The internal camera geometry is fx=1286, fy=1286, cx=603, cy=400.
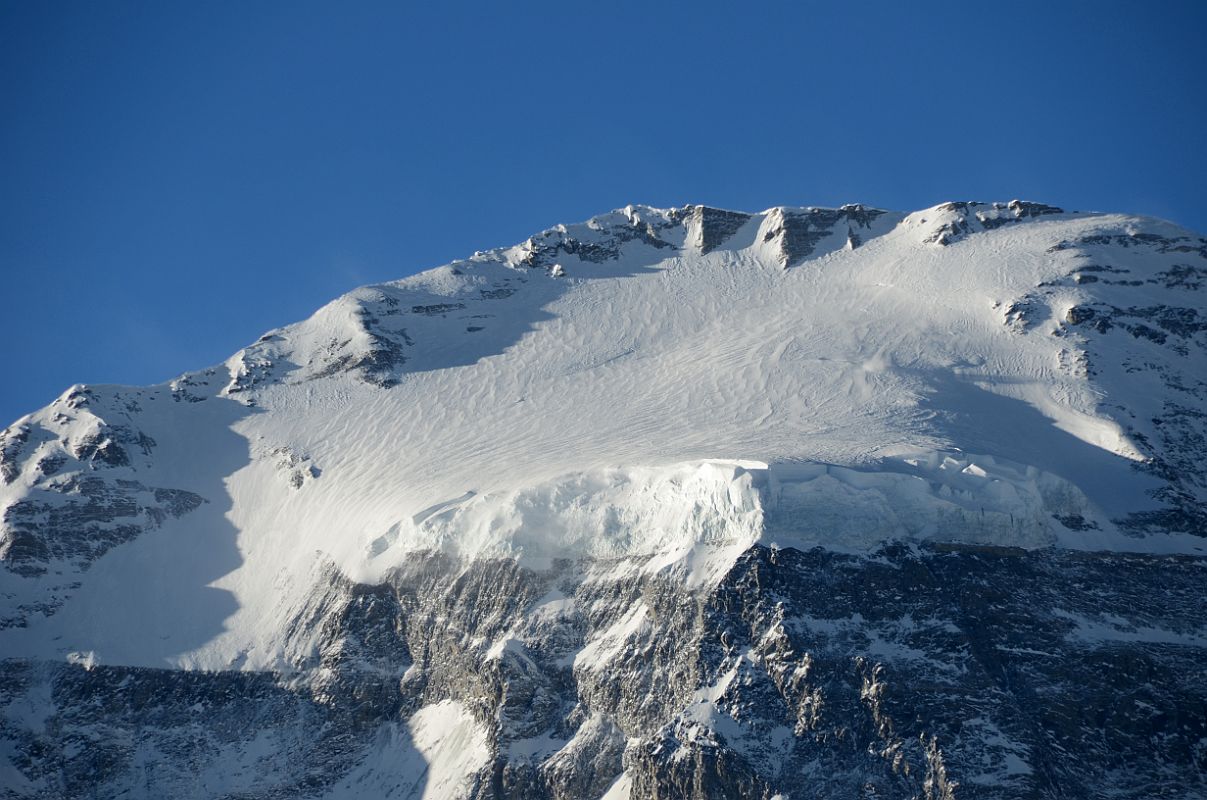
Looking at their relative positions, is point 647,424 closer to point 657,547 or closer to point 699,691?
point 657,547

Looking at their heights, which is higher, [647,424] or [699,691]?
[647,424]

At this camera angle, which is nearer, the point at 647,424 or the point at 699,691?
the point at 699,691

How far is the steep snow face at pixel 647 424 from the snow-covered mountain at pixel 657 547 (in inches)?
15.7

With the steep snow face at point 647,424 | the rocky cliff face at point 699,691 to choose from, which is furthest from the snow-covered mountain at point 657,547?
the steep snow face at point 647,424

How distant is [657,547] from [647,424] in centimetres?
2345

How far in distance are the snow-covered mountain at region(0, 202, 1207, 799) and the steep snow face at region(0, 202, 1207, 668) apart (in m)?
0.40

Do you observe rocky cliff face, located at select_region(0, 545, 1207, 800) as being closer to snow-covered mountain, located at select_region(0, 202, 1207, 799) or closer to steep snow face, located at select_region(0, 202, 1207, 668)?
snow-covered mountain, located at select_region(0, 202, 1207, 799)

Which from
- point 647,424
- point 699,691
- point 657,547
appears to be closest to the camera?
point 699,691

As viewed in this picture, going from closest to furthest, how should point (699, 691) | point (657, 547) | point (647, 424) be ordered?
1. point (699, 691)
2. point (657, 547)
3. point (647, 424)

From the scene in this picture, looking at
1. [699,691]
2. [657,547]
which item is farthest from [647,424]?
[699,691]

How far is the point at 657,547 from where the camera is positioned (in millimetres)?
87438

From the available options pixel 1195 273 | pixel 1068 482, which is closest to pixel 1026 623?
pixel 1068 482

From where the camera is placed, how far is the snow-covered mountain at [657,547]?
250ft

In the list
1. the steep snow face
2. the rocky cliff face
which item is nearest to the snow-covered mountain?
the rocky cliff face
